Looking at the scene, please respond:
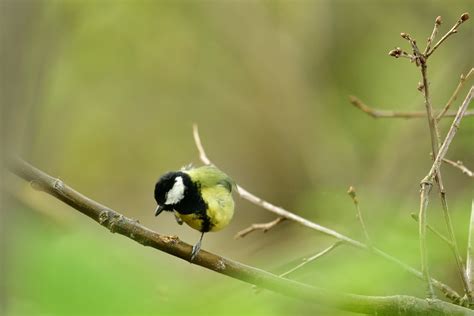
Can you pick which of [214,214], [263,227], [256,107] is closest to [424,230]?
[263,227]

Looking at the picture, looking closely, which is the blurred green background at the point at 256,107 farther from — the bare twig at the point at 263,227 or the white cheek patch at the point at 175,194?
the white cheek patch at the point at 175,194

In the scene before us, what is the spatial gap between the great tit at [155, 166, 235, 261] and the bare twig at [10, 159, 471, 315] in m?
0.53

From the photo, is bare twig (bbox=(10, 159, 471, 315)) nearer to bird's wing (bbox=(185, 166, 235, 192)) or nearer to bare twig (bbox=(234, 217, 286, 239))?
bare twig (bbox=(234, 217, 286, 239))

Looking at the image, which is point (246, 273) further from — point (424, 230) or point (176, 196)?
point (176, 196)

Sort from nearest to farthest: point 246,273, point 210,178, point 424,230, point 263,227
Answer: point 424,230 → point 246,273 → point 263,227 → point 210,178

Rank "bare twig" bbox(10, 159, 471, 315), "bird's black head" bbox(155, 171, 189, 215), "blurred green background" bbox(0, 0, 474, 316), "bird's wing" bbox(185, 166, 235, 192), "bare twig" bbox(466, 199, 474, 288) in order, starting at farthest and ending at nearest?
"blurred green background" bbox(0, 0, 474, 316)
"bird's wing" bbox(185, 166, 235, 192)
"bird's black head" bbox(155, 171, 189, 215)
"bare twig" bbox(466, 199, 474, 288)
"bare twig" bbox(10, 159, 471, 315)

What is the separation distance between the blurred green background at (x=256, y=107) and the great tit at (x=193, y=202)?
0.38 m

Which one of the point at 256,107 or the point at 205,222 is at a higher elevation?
the point at 256,107

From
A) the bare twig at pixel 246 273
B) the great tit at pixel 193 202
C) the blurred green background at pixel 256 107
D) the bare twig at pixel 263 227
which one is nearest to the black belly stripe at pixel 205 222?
the great tit at pixel 193 202

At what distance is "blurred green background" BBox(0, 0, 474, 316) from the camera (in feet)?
10.2

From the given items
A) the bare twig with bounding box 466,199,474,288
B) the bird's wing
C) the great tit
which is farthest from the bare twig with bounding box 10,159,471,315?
the bird's wing

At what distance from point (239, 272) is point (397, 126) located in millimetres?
2989

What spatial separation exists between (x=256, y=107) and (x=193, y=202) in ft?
11.1

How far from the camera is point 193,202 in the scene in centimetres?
206
